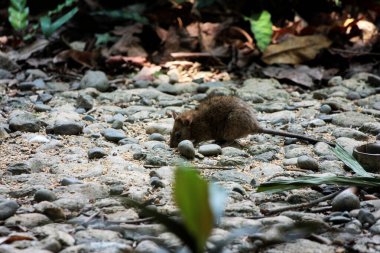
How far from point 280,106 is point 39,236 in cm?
369

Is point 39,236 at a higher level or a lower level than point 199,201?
lower

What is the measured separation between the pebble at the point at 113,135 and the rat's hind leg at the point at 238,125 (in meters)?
0.84

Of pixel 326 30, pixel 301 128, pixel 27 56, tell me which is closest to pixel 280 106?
pixel 301 128

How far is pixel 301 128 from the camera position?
5.40 metres

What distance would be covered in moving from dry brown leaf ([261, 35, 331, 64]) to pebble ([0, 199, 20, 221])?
499 centimetres

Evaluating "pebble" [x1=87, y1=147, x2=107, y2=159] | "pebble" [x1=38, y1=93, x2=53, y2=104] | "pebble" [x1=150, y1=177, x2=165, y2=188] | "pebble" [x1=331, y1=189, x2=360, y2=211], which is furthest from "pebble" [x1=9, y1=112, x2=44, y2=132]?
"pebble" [x1=331, y1=189, x2=360, y2=211]

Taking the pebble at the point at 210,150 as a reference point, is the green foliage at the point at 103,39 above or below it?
above

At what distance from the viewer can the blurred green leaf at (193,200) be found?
1.91 m

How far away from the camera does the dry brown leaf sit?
7.71m

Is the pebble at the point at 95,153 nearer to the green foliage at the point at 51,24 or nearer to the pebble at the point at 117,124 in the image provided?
the pebble at the point at 117,124

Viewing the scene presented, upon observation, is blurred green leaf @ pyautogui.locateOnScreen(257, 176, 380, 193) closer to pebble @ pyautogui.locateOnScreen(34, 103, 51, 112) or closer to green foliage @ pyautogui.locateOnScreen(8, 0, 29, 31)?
pebble @ pyautogui.locateOnScreen(34, 103, 51, 112)

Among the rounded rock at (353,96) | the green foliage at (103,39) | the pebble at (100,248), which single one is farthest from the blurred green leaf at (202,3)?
the pebble at (100,248)

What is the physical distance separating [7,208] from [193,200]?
1.57 metres

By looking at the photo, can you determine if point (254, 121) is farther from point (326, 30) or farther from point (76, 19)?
point (76, 19)
